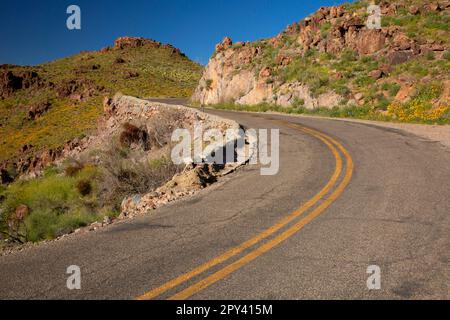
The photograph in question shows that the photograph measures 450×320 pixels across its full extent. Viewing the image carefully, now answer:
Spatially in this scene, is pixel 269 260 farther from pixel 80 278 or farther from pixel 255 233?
pixel 80 278

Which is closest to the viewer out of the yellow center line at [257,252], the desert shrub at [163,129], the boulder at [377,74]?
the yellow center line at [257,252]

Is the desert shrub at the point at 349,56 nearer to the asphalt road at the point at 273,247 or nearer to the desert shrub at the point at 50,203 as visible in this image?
the desert shrub at the point at 50,203

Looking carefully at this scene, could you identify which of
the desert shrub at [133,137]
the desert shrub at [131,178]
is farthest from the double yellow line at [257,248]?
the desert shrub at [133,137]

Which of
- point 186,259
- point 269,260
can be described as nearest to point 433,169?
point 269,260

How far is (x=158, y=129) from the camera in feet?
70.1

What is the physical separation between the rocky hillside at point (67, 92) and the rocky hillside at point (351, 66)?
697 inches

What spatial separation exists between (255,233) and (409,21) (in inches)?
1207

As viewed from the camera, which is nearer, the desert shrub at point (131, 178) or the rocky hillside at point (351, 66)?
the desert shrub at point (131, 178)

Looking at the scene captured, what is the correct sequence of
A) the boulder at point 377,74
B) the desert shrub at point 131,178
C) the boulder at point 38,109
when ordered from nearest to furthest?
the desert shrub at point 131,178
the boulder at point 377,74
the boulder at point 38,109

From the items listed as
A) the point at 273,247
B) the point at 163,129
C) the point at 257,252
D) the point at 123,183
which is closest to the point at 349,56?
the point at 163,129

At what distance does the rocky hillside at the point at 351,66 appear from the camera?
22516mm

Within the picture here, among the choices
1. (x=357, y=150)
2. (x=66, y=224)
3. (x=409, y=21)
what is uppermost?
(x=409, y=21)

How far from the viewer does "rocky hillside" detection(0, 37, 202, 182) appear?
39.9m

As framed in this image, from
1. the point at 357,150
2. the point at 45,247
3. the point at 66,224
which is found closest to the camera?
the point at 45,247
